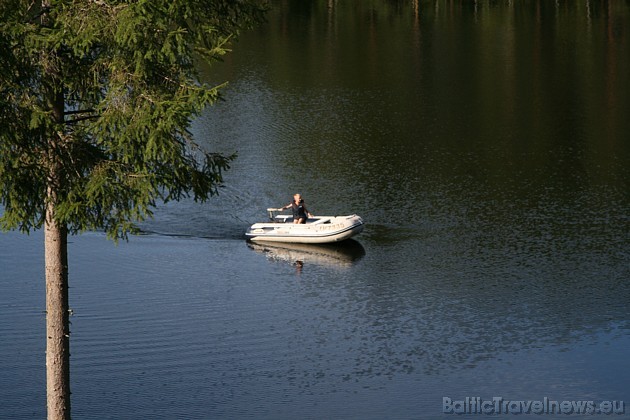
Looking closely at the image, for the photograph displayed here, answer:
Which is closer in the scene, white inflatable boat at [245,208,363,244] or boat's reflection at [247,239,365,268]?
boat's reflection at [247,239,365,268]

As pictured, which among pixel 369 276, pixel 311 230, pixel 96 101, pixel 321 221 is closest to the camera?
pixel 96 101

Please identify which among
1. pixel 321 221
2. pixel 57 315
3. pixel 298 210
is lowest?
pixel 57 315

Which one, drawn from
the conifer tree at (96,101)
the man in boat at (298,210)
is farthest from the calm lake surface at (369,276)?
the conifer tree at (96,101)

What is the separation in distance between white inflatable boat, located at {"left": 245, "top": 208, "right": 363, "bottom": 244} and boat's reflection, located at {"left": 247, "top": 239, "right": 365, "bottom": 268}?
0.21 m

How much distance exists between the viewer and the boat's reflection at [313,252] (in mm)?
34562

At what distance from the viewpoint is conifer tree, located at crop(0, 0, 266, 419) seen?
1555cm

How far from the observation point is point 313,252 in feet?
116

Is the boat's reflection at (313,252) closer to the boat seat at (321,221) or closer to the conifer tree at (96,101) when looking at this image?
the boat seat at (321,221)

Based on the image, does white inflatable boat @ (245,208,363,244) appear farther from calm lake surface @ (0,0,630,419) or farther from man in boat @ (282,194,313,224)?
calm lake surface @ (0,0,630,419)

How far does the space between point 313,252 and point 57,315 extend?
731 inches

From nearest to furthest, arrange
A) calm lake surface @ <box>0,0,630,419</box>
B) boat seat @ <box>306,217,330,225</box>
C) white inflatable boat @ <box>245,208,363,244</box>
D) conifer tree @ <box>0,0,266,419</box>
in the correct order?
conifer tree @ <box>0,0,266,419</box>, calm lake surface @ <box>0,0,630,419</box>, white inflatable boat @ <box>245,208,363,244</box>, boat seat @ <box>306,217,330,225</box>

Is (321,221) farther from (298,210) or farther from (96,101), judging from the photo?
(96,101)

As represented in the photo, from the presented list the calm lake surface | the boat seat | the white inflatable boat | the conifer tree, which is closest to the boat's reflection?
the calm lake surface

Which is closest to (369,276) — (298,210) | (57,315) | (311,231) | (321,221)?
(311,231)
